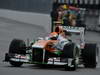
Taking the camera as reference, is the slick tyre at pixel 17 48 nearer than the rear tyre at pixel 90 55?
Yes

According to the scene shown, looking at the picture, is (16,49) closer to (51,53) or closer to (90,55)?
(51,53)

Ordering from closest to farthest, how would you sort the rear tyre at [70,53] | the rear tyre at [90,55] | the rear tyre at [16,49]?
the rear tyre at [70,53] < the rear tyre at [16,49] < the rear tyre at [90,55]

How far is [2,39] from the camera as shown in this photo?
2666 centimetres

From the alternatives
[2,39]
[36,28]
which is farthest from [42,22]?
[2,39]

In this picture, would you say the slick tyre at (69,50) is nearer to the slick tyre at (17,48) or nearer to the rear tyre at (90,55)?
the rear tyre at (90,55)

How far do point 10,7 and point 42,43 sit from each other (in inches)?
848

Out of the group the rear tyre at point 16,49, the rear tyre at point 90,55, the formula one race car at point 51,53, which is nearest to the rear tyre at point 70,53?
the formula one race car at point 51,53

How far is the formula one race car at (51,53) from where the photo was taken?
1467cm

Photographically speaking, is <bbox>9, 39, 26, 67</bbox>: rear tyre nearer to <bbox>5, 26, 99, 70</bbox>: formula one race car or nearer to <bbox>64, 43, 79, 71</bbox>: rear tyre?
<bbox>5, 26, 99, 70</bbox>: formula one race car

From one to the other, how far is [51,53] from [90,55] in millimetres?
1430

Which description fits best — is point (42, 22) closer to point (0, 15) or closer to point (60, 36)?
point (0, 15)

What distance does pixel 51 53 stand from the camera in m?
15.0

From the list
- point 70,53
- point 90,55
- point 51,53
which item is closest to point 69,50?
point 70,53

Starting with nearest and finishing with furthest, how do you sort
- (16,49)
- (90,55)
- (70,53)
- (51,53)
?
(70,53) → (51,53) → (16,49) → (90,55)
